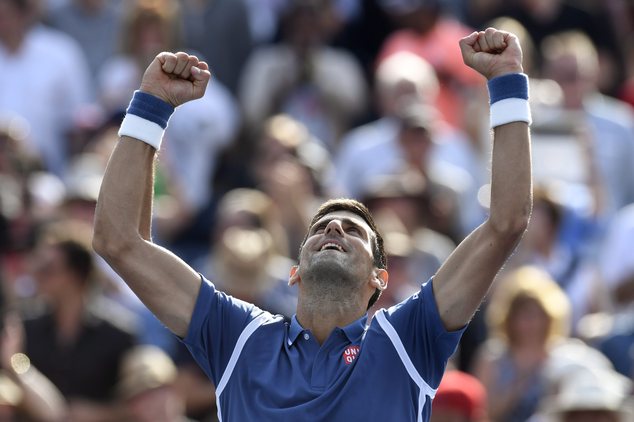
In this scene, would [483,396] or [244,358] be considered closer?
[244,358]

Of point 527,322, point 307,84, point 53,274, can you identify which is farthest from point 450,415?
point 307,84

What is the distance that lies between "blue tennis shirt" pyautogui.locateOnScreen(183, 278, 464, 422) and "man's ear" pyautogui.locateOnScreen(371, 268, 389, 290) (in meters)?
0.20

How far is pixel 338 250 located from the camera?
19.1 ft

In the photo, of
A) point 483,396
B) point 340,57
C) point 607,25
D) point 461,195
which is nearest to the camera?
point 483,396

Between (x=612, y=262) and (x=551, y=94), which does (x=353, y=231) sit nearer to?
(x=612, y=262)

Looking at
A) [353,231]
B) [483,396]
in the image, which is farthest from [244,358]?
[483,396]

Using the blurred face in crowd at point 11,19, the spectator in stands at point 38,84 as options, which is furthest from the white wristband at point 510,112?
the blurred face in crowd at point 11,19

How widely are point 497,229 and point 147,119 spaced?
1.36m

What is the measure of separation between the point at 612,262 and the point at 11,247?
406 centimetres

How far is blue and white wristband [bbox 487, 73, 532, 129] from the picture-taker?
18.4 ft

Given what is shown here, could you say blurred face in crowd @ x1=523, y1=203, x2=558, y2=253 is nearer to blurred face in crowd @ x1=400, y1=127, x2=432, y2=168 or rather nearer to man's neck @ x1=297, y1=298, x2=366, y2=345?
blurred face in crowd @ x1=400, y1=127, x2=432, y2=168

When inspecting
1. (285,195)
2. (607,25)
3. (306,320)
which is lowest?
(607,25)

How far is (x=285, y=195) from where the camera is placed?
35.8 feet

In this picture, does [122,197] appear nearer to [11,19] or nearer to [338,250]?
[338,250]
